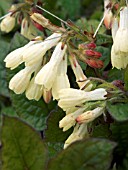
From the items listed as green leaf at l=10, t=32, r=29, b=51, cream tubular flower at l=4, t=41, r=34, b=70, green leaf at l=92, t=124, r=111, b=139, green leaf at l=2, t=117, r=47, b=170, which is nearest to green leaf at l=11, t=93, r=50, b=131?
green leaf at l=10, t=32, r=29, b=51

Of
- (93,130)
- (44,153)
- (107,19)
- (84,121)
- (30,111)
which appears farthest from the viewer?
(30,111)

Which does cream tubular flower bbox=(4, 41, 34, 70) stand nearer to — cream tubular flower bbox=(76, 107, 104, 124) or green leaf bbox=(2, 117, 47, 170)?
cream tubular flower bbox=(76, 107, 104, 124)

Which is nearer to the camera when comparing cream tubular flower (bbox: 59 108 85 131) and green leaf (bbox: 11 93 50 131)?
cream tubular flower (bbox: 59 108 85 131)

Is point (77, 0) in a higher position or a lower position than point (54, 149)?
lower

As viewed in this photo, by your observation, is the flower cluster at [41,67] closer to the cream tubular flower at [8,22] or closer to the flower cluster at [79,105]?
the flower cluster at [79,105]

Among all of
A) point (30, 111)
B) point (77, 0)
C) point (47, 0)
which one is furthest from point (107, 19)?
point (77, 0)

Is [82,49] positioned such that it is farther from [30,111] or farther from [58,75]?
[30,111]
